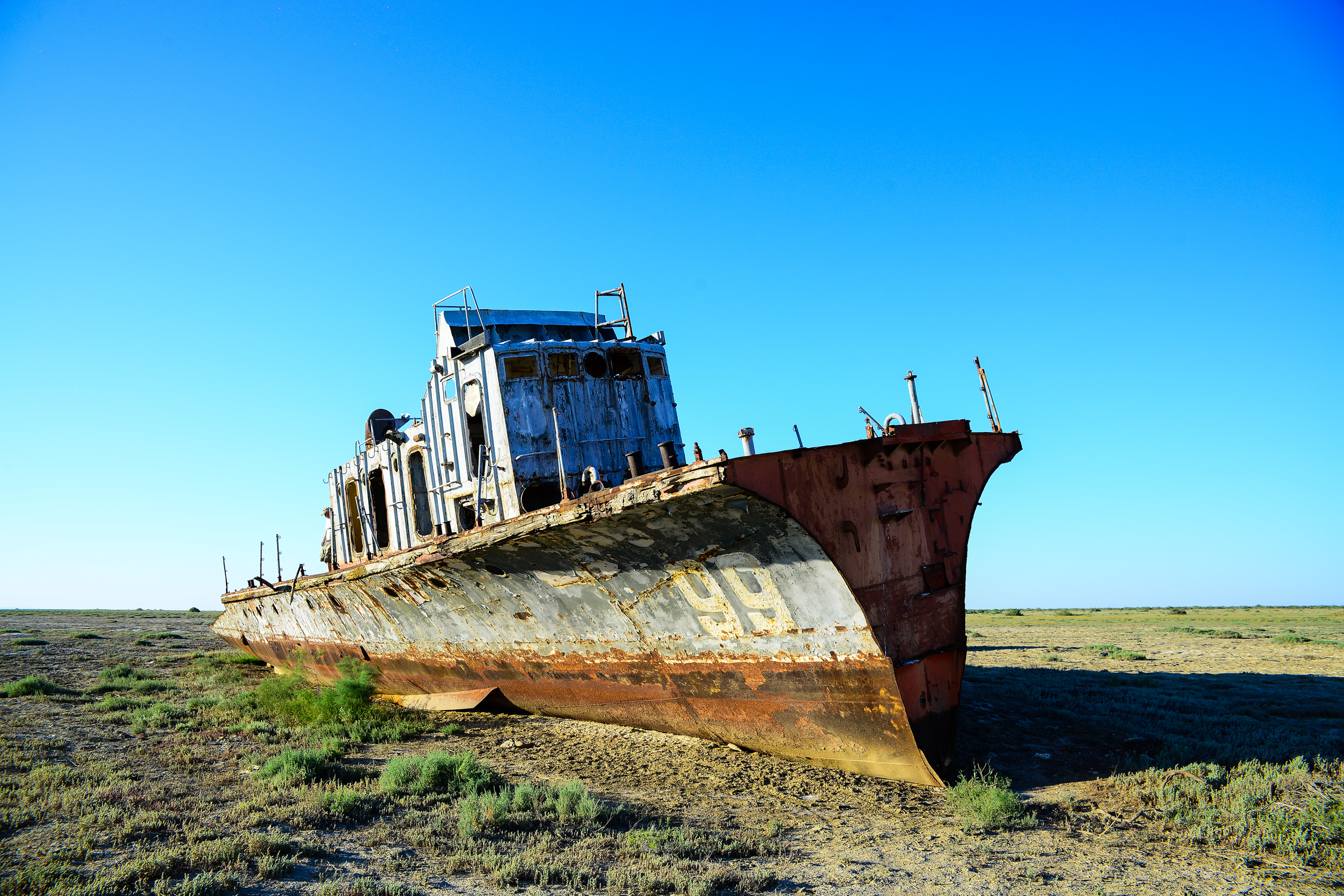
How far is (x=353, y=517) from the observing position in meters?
15.7

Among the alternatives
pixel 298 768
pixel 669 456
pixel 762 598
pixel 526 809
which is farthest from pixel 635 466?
pixel 298 768

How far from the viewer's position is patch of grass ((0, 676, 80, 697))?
12156 millimetres

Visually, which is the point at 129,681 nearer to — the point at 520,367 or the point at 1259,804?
the point at 520,367

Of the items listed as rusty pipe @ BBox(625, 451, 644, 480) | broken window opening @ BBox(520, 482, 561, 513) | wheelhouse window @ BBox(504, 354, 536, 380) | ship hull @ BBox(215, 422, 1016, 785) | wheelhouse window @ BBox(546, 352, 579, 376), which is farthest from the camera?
wheelhouse window @ BBox(546, 352, 579, 376)

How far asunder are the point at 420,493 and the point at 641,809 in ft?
25.9

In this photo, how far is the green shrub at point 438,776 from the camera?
6.47 m

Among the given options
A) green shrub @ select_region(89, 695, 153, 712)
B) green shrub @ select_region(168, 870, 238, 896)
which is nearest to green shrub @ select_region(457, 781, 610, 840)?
green shrub @ select_region(168, 870, 238, 896)

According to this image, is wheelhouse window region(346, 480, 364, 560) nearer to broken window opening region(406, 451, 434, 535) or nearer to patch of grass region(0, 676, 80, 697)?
broken window opening region(406, 451, 434, 535)

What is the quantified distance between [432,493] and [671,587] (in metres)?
5.26

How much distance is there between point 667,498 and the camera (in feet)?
20.1

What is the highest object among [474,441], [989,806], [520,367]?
[520,367]

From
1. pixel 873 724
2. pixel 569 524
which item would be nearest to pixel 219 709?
pixel 569 524

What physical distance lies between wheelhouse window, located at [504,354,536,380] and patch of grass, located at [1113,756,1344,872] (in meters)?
7.57

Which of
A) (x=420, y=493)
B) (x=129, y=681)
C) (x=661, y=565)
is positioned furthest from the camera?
(x=129, y=681)
